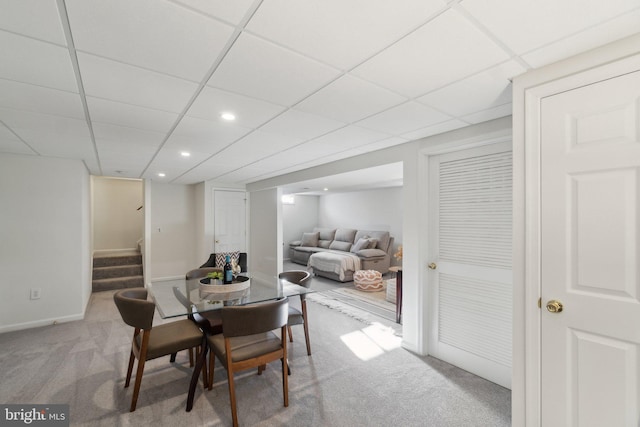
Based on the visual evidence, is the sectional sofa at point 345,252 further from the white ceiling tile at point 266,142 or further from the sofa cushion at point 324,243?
the white ceiling tile at point 266,142

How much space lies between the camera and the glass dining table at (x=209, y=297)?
2.21 metres

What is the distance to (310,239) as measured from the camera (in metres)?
8.76

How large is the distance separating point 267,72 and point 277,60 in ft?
0.45

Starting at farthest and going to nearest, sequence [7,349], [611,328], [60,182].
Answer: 1. [60,182]
2. [7,349]
3. [611,328]

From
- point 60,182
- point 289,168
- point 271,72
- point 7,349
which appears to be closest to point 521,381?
point 271,72

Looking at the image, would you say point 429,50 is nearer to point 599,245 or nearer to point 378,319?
point 599,245

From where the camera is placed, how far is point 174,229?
21.2ft

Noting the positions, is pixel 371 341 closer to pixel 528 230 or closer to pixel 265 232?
pixel 528 230

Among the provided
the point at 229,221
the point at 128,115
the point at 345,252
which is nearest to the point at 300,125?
the point at 128,115

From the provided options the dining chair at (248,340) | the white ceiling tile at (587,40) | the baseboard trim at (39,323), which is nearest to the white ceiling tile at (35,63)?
the dining chair at (248,340)

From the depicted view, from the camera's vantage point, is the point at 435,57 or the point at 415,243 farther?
the point at 415,243

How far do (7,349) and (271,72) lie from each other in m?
4.02

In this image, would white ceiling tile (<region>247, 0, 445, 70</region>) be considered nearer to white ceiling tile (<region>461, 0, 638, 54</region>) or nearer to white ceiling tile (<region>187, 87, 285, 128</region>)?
white ceiling tile (<region>461, 0, 638, 54</region>)

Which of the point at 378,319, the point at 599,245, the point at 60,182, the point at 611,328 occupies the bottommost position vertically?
the point at 378,319
